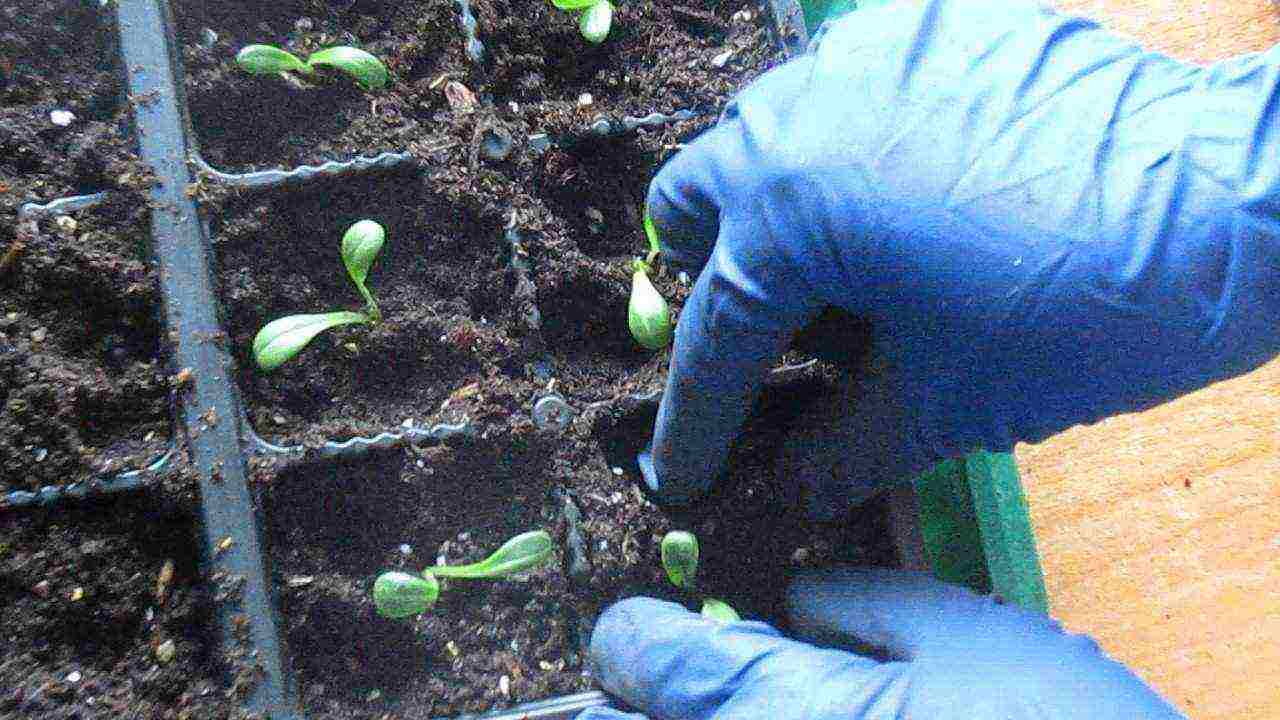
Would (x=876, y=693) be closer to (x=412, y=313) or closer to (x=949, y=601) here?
(x=949, y=601)

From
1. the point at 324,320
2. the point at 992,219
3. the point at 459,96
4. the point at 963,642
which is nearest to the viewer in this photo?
the point at 992,219

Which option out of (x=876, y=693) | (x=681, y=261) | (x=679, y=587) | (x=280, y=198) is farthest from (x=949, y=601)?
(x=280, y=198)

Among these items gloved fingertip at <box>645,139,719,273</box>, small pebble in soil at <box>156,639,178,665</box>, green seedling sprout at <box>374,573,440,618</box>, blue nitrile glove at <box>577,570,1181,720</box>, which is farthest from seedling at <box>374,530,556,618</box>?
gloved fingertip at <box>645,139,719,273</box>

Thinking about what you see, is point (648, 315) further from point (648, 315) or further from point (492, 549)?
point (492, 549)

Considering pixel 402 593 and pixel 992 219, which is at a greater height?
pixel 992 219

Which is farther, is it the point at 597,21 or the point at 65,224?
the point at 597,21

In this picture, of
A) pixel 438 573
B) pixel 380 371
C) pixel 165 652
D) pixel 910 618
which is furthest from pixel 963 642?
pixel 165 652
